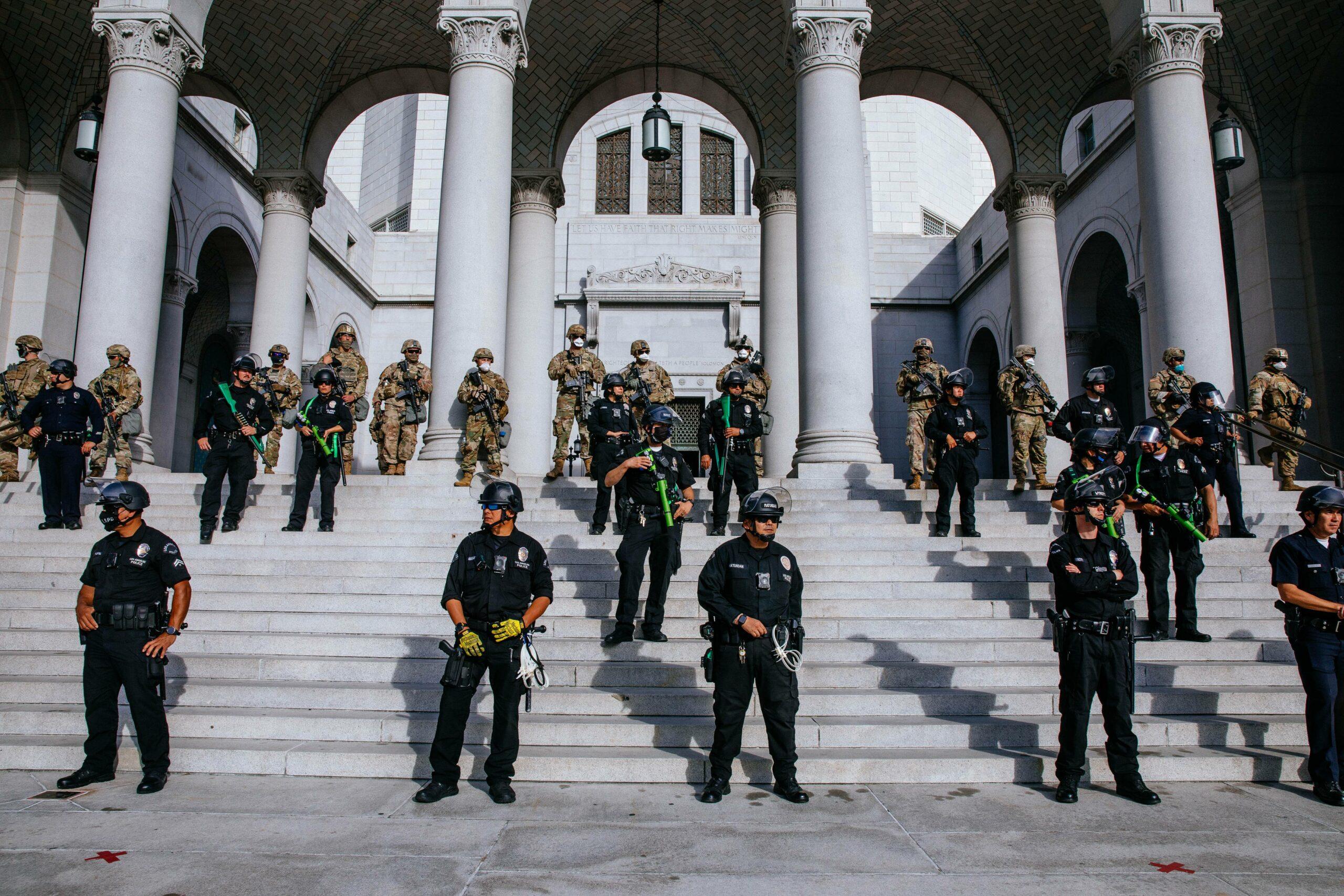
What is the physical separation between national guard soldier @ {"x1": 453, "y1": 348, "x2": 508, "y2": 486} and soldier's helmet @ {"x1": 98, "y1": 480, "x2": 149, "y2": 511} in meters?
5.70

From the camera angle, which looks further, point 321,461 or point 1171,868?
point 321,461

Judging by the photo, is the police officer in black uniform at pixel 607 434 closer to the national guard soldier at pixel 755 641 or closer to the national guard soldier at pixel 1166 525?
the national guard soldier at pixel 755 641

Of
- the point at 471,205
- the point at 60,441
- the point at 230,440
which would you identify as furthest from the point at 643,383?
the point at 60,441

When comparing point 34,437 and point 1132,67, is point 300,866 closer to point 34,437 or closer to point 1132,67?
point 34,437

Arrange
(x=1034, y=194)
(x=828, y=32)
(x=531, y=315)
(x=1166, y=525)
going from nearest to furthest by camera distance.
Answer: (x=1166, y=525) → (x=828, y=32) → (x=531, y=315) → (x=1034, y=194)

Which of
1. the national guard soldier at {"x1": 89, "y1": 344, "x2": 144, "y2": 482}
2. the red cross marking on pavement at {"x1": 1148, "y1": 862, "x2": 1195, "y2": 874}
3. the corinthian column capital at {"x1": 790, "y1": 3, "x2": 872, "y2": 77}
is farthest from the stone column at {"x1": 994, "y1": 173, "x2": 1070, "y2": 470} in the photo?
the national guard soldier at {"x1": 89, "y1": 344, "x2": 144, "y2": 482}

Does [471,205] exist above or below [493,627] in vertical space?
above

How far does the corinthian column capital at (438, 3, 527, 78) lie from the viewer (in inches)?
503

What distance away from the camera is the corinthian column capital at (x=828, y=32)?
12.4m

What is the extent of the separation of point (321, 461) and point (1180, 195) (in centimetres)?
1174

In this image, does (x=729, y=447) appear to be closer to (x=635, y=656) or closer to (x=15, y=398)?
(x=635, y=656)

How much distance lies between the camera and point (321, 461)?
32.8 ft

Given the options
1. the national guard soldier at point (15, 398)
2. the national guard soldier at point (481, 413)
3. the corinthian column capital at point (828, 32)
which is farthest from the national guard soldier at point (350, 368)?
the corinthian column capital at point (828, 32)

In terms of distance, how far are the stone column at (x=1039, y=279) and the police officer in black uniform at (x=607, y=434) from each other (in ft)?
29.4
